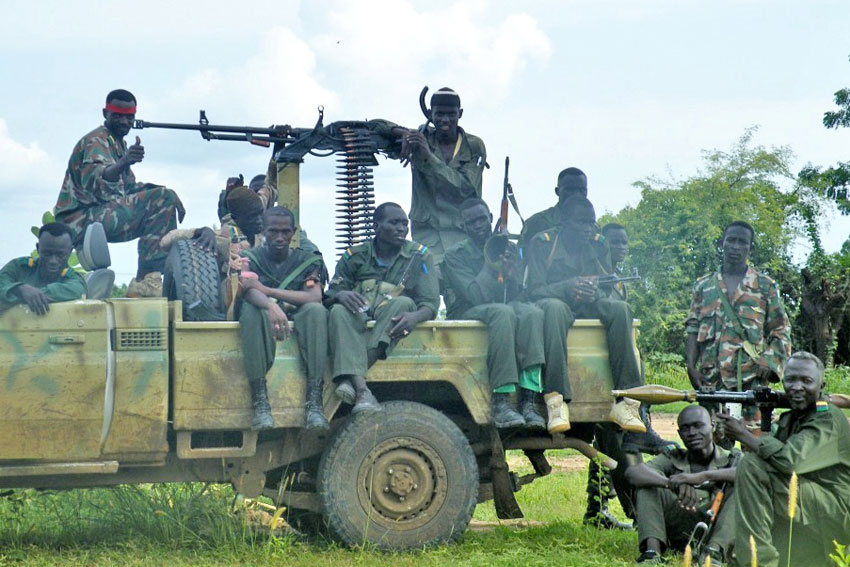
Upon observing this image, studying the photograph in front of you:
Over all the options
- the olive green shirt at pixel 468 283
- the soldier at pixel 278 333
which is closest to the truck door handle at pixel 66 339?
the soldier at pixel 278 333

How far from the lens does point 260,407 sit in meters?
6.33

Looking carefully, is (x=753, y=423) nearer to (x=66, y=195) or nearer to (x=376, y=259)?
(x=376, y=259)

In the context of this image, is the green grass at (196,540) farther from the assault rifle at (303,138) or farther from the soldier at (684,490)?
the assault rifle at (303,138)

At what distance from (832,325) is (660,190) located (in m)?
9.51

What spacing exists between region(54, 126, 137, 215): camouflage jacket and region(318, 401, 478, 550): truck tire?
2301 millimetres

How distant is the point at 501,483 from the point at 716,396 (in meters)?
1.75

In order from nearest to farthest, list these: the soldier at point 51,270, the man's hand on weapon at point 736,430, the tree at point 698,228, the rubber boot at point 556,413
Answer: the man's hand on weapon at point 736,430, the soldier at point 51,270, the rubber boot at point 556,413, the tree at point 698,228

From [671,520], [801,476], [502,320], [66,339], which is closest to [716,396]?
[801,476]

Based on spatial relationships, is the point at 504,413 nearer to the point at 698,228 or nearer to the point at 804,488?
the point at 804,488

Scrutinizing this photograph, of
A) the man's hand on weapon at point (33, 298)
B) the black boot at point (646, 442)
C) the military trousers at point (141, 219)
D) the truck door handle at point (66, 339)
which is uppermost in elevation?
the military trousers at point (141, 219)

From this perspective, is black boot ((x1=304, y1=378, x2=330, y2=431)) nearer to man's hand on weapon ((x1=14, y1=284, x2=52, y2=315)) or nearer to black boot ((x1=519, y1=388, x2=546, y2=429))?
black boot ((x1=519, y1=388, x2=546, y2=429))

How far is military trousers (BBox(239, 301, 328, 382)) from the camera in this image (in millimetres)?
6312

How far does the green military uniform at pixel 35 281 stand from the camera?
612 cm

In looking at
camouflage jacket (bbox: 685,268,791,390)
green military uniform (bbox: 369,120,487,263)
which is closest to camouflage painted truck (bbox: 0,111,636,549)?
camouflage jacket (bbox: 685,268,791,390)
